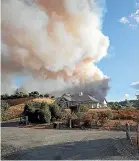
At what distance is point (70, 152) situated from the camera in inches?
638

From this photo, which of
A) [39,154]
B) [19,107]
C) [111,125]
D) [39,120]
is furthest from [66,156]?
[19,107]

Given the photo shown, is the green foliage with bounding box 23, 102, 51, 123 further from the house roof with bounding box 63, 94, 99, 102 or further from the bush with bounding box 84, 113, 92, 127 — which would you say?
the house roof with bounding box 63, 94, 99, 102

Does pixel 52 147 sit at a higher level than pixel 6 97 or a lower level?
lower

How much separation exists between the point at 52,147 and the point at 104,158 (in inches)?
177

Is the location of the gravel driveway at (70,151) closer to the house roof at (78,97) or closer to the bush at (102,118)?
the bush at (102,118)

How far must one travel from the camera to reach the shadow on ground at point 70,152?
48.9 ft

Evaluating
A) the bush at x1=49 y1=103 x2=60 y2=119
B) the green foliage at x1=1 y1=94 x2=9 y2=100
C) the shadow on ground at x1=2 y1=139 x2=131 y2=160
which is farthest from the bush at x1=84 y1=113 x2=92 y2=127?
the green foliage at x1=1 y1=94 x2=9 y2=100

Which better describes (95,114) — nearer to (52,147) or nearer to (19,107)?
(52,147)

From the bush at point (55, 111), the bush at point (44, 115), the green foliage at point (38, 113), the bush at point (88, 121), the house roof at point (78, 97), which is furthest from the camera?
the house roof at point (78, 97)

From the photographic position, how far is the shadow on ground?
14.9 meters

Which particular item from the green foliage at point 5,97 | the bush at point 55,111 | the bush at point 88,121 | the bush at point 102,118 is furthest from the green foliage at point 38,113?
the green foliage at point 5,97

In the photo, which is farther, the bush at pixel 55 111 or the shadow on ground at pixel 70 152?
the bush at pixel 55 111

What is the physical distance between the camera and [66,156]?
15.1 meters

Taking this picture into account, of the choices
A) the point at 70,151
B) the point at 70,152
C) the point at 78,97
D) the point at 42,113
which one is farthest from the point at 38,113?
the point at 78,97
